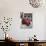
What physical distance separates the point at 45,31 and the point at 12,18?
0.63 metres

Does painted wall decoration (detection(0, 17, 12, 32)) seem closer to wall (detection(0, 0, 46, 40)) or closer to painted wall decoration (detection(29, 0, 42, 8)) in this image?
wall (detection(0, 0, 46, 40))

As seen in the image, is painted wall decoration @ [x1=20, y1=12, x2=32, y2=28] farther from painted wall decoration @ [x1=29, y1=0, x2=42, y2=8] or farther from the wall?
painted wall decoration @ [x1=29, y1=0, x2=42, y2=8]

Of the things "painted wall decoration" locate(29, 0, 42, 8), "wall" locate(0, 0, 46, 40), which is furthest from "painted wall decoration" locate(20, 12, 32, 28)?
"painted wall decoration" locate(29, 0, 42, 8)

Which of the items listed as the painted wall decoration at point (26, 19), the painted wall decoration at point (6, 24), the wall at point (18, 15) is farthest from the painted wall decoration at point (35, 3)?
the painted wall decoration at point (6, 24)

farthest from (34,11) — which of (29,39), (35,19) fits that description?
(29,39)

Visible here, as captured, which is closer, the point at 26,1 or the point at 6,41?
the point at 6,41

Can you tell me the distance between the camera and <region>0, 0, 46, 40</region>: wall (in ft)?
6.89

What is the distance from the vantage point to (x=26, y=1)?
213 centimetres

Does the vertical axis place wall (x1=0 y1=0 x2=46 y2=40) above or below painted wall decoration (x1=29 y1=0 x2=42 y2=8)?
below

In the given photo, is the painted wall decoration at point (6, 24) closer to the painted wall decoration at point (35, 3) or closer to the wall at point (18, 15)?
the wall at point (18, 15)

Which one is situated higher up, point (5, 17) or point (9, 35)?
point (5, 17)

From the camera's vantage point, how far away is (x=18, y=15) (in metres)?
2.12

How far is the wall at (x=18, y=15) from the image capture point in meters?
2.10

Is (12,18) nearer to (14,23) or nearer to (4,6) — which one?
(14,23)
